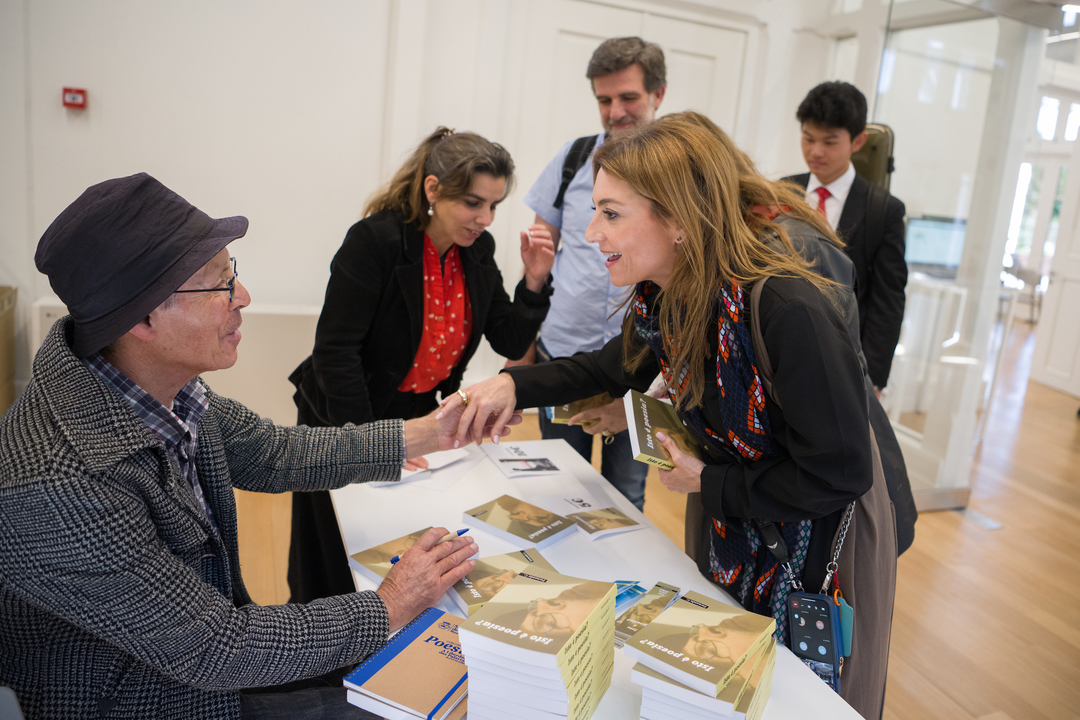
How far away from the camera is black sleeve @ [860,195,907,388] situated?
3039mm

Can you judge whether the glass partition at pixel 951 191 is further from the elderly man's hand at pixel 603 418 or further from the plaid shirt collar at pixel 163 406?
the plaid shirt collar at pixel 163 406

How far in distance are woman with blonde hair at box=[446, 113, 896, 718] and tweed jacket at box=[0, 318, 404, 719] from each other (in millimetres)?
750

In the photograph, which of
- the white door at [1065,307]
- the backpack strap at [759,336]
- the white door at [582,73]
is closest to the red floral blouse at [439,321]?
the backpack strap at [759,336]

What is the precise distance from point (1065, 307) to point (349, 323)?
7255 millimetres

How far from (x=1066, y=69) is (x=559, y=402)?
363 centimetres

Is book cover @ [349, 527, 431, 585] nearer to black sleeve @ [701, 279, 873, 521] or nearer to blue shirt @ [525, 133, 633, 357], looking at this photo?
black sleeve @ [701, 279, 873, 521]

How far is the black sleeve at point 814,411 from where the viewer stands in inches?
51.8

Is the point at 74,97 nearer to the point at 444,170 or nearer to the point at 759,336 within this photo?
the point at 444,170

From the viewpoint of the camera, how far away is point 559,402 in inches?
77.9

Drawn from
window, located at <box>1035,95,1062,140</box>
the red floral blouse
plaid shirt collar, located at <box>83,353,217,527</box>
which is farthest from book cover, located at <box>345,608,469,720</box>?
window, located at <box>1035,95,1062,140</box>

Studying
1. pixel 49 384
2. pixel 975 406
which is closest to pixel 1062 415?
pixel 975 406

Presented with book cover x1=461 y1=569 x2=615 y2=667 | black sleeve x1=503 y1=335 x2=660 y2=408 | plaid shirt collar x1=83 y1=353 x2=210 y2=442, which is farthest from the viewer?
black sleeve x1=503 y1=335 x2=660 y2=408

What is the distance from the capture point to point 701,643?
3.60 ft

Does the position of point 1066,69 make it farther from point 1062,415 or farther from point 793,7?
point 1062,415
